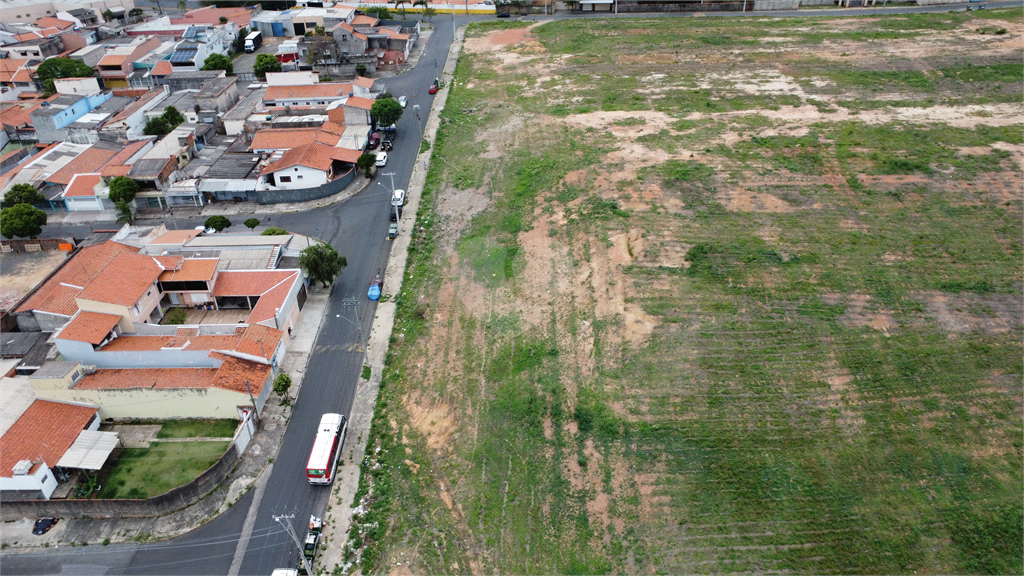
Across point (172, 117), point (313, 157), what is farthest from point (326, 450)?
point (172, 117)

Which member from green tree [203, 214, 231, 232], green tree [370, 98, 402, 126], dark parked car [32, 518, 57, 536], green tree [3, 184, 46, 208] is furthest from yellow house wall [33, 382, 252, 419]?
green tree [370, 98, 402, 126]

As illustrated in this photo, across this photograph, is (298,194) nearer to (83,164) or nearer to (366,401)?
(83,164)

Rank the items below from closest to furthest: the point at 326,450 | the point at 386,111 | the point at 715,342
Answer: the point at 326,450 < the point at 715,342 < the point at 386,111

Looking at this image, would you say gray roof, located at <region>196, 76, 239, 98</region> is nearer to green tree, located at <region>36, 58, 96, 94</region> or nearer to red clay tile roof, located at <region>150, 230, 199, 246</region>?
green tree, located at <region>36, 58, 96, 94</region>

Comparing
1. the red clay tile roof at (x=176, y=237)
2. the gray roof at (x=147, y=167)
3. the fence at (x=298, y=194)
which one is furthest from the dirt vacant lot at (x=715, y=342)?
the gray roof at (x=147, y=167)

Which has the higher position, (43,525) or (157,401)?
(157,401)

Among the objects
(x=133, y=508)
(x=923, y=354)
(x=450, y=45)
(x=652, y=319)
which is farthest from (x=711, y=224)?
(x=450, y=45)
